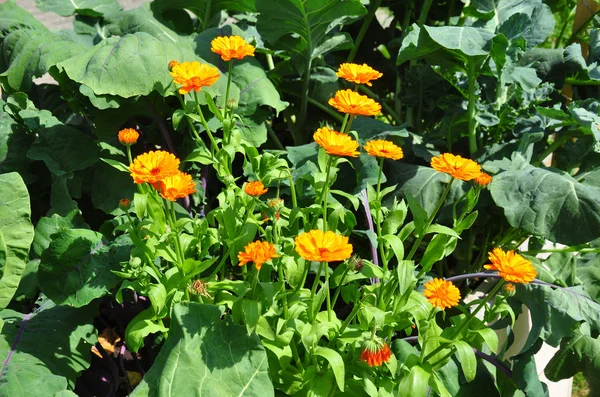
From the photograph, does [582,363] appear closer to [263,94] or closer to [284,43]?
[263,94]

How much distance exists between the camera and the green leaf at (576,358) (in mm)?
1849

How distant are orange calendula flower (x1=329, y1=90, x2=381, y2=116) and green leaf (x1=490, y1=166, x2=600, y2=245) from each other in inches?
27.1

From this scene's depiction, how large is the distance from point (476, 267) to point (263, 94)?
892 mm

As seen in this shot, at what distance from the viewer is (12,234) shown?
5.24ft

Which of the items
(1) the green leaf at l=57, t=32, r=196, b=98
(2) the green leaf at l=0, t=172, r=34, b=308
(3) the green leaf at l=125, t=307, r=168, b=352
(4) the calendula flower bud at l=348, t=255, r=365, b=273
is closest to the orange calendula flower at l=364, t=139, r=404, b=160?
(4) the calendula flower bud at l=348, t=255, r=365, b=273

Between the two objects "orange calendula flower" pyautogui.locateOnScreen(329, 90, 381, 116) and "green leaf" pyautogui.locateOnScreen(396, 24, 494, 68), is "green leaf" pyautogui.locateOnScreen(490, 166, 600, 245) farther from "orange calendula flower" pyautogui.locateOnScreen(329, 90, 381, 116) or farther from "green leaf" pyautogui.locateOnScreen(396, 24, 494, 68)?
"orange calendula flower" pyautogui.locateOnScreen(329, 90, 381, 116)

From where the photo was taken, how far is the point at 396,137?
7.02 feet

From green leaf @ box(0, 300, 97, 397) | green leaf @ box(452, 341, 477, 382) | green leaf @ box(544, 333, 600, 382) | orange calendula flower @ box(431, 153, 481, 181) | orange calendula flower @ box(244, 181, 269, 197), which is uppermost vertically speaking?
orange calendula flower @ box(431, 153, 481, 181)

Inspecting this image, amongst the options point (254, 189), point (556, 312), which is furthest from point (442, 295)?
point (556, 312)

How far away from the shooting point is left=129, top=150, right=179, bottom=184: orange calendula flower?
3.97 ft

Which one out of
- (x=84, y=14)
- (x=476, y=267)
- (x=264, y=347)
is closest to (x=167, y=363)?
(x=264, y=347)

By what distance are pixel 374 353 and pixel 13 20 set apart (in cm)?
158

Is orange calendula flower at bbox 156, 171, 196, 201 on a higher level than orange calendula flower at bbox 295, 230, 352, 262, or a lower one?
lower

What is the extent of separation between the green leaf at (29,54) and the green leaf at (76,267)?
1.77 ft
